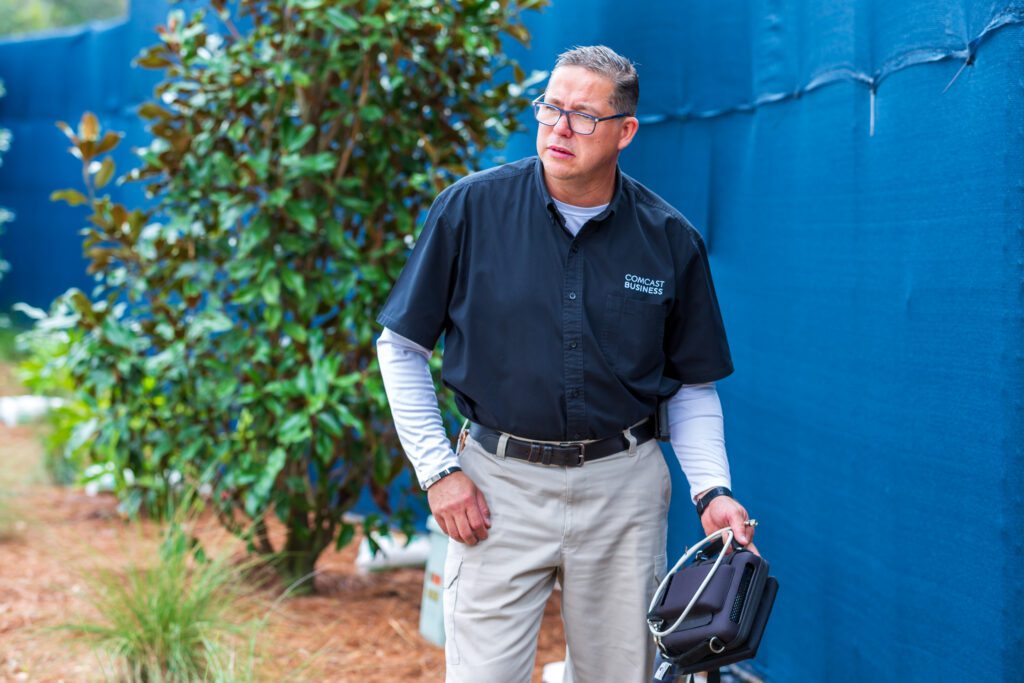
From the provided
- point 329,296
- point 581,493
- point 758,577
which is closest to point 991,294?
point 758,577

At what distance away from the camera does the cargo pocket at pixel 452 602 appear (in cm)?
256

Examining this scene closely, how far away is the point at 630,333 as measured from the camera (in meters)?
2.53

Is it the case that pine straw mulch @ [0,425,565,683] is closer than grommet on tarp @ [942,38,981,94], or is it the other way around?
grommet on tarp @ [942,38,981,94]

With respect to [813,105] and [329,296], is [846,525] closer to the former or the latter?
[813,105]

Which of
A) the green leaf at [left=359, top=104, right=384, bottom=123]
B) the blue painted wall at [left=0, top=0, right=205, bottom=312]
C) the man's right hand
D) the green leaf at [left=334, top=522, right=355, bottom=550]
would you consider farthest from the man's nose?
the blue painted wall at [left=0, top=0, right=205, bottom=312]

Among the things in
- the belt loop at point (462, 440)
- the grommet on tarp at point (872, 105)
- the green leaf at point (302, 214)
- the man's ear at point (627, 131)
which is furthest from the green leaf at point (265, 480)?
the grommet on tarp at point (872, 105)

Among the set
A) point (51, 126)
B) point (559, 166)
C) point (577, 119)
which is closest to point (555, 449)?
point (559, 166)

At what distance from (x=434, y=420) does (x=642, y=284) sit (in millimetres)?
569

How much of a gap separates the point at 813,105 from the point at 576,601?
169 centimetres

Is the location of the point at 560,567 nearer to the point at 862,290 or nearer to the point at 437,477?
the point at 437,477

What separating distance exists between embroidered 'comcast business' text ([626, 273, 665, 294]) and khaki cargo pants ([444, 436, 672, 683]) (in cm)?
38

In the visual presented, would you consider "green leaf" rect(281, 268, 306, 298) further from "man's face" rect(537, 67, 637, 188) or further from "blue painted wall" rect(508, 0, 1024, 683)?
"man's face" rect(537, 67, 637, 188)

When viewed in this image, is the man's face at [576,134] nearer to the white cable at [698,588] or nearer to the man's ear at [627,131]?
the man's ear at [627,131]

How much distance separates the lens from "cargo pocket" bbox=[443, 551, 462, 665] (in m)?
2.56
